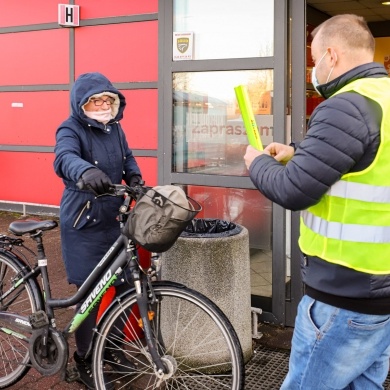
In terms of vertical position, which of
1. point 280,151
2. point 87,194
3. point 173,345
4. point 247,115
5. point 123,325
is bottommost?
point 173,345

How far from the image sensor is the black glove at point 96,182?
2740 millimetres

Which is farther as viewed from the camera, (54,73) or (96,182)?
(54,73)

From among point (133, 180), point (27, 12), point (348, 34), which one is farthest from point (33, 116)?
point (348, 34)

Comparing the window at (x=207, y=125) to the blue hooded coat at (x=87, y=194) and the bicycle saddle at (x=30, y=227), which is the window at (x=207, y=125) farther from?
the bicycle saddle at (x=30, y=227)

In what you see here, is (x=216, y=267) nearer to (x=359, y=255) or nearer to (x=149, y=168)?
(x=359, y=255)

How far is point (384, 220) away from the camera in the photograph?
1977 mm

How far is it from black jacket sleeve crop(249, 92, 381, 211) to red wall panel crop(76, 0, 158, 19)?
5.87m

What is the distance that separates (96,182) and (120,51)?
524cm

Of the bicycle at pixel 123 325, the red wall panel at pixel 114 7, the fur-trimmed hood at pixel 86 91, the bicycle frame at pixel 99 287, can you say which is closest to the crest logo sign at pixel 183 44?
the fur-trimmed hood at pixel 86 91

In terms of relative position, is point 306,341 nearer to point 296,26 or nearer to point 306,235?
point 306,235

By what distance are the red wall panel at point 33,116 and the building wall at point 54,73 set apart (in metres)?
0.01

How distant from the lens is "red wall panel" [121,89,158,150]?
750 centimetres

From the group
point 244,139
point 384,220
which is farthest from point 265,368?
point 384,220

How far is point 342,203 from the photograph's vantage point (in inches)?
77.5
